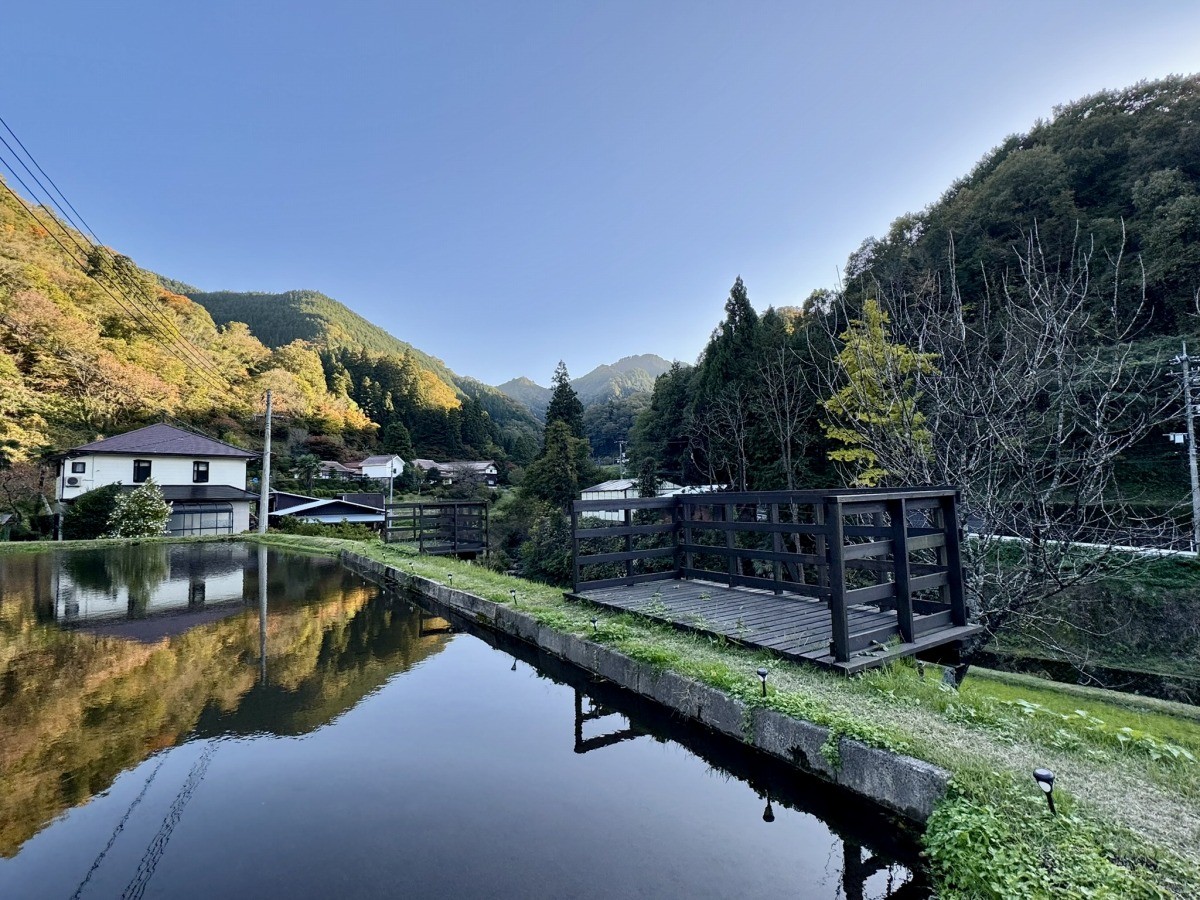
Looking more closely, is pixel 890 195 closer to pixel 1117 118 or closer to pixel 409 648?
pixel 409 648

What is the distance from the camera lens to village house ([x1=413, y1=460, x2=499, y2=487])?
124 ft

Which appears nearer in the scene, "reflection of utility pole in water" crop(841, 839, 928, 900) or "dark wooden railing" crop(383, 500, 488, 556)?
"reflection of utility pole in water" crop(841, 839, 928, 900)

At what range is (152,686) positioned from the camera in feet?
13.2

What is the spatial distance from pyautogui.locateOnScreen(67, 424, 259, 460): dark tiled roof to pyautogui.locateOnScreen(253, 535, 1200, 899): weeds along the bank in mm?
26081

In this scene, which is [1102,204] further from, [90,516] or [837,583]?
[90,516]

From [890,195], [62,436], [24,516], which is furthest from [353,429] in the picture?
[890,195]

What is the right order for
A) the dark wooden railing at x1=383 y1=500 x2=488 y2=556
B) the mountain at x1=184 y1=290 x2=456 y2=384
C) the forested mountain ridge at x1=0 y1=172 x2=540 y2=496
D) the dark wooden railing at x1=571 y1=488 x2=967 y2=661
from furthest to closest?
the mountain at x1=184 y1=290 x2=456 y2=384
the forested mountain ridge at x1=0 y1=172 x2=540 y2=496
the dark wooden railing at x1=383 y1=500 x2=488 y2=556
the dark wooden railing at x1=571 y1=488 x2=967 y2=661

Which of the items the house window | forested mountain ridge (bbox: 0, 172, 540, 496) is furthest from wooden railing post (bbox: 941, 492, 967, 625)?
the house window

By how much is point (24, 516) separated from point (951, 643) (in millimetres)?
29162

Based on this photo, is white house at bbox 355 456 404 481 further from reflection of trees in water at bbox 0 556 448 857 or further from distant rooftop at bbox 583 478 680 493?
reflection of trees in water at bbox 0 556 448 857

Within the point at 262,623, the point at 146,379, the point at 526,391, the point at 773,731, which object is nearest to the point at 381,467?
the point at 146,379

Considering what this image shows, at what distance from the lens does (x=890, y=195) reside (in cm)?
1129

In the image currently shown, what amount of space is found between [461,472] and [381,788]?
37042mm

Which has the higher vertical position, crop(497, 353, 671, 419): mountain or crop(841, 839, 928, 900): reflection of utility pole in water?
crop(497, 353, 671, 419): mountain
